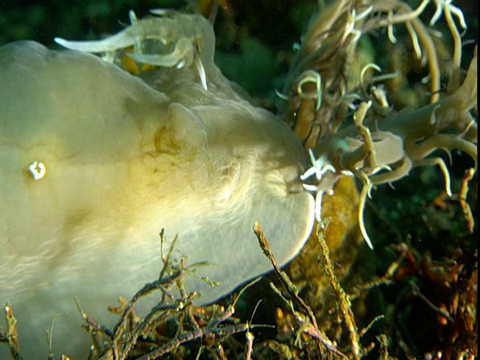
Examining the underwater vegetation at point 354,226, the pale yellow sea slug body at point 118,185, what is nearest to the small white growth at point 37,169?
the pale yellow sea slug body at point 118,185

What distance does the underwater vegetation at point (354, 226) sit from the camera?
1928 mm

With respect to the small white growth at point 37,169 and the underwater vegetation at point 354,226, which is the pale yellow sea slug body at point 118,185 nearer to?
the small white growth at point 37,169

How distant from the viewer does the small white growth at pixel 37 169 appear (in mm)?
1834

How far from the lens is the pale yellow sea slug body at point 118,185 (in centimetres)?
188

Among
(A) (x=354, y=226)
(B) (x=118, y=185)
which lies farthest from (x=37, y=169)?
(A) (x=354, y=226)

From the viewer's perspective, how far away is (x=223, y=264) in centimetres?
226

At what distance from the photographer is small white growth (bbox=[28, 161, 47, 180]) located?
183 cm

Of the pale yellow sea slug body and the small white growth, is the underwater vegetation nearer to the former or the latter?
the pale yellow sea slug body

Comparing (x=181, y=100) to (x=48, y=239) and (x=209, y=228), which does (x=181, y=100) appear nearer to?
(x=209, y=228)

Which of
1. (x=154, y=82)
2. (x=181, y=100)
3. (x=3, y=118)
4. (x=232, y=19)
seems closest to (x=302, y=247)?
(x=181, y=100)

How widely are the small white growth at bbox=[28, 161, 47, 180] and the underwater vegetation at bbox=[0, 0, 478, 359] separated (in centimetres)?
65

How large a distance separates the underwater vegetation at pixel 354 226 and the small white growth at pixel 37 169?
65 cm

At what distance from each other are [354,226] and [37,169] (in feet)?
6.24

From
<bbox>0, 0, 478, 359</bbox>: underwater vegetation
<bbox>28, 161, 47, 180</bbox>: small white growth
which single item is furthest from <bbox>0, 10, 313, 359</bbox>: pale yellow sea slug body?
<bbox>0, 0, 478, 359</bbox>: underwater vegetation
